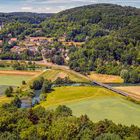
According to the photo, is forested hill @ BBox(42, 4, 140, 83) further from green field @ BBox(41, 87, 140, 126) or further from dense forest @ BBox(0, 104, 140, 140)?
dense forest @ BBox(0, 104, 140, 140)

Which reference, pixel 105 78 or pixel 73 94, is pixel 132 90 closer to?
pixel 73 94

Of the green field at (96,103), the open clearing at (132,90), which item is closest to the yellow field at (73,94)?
the green field at (96,103)

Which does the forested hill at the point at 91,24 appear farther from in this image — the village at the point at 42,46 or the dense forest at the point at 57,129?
the dense forest at the point at 57,129

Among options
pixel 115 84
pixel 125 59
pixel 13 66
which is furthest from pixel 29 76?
pixel 125 59

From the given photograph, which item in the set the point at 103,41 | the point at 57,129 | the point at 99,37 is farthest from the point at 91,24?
the point at 57,129

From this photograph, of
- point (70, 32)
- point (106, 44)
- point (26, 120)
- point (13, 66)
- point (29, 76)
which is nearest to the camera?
point (26, 120)

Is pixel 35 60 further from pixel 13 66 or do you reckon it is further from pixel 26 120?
pixel 26 120

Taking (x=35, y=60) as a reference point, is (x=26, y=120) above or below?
above
